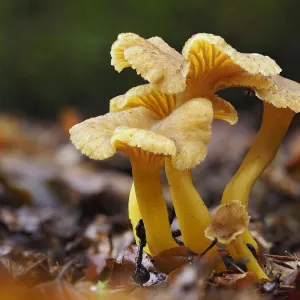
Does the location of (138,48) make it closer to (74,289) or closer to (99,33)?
(74,289)

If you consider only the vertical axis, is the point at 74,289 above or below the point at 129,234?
above

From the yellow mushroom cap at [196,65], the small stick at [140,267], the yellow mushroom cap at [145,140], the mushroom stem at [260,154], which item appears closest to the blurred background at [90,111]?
the mushroom stem at [260,154]

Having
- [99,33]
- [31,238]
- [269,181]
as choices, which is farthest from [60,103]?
[31,238]

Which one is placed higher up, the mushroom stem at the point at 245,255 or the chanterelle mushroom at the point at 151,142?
the chanterelle mushroom at the point at 151,142

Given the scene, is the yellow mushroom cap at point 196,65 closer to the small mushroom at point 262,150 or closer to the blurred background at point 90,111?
the small mushroom at point 262,150

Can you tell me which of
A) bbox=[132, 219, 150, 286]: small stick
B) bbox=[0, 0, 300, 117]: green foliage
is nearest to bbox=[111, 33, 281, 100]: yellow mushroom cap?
bbox=[132, 219, 150, 286]: small stick

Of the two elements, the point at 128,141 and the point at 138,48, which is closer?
the point at 128,141
